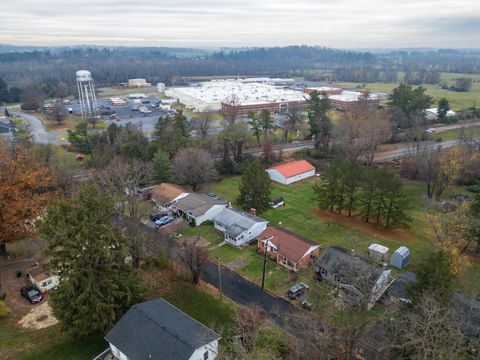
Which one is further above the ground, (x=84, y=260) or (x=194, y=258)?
(x=84, y=260)

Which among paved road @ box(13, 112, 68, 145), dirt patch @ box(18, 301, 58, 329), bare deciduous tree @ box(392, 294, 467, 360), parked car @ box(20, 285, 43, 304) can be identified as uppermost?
bare deciduous tree @ box(392, 294, 467, 360)

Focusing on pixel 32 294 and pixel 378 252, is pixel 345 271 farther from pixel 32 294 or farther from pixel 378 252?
pixel 32 294

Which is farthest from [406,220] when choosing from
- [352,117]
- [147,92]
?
[147,92]

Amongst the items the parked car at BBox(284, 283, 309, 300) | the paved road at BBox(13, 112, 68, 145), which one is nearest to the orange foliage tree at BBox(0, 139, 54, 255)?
the parked car at BBox(284, 283, 309, 300)

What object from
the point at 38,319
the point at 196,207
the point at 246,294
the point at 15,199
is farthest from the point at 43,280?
the point at 196,207

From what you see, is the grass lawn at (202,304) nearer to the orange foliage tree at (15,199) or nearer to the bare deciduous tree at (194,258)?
the bare deciduous tree at (194,258)

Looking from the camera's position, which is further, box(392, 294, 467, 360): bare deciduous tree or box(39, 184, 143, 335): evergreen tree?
box(39, 184, 143, 335): evergreen tree

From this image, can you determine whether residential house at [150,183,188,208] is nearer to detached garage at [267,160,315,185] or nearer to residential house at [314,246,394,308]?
detached garage at [267,160,315,185]
